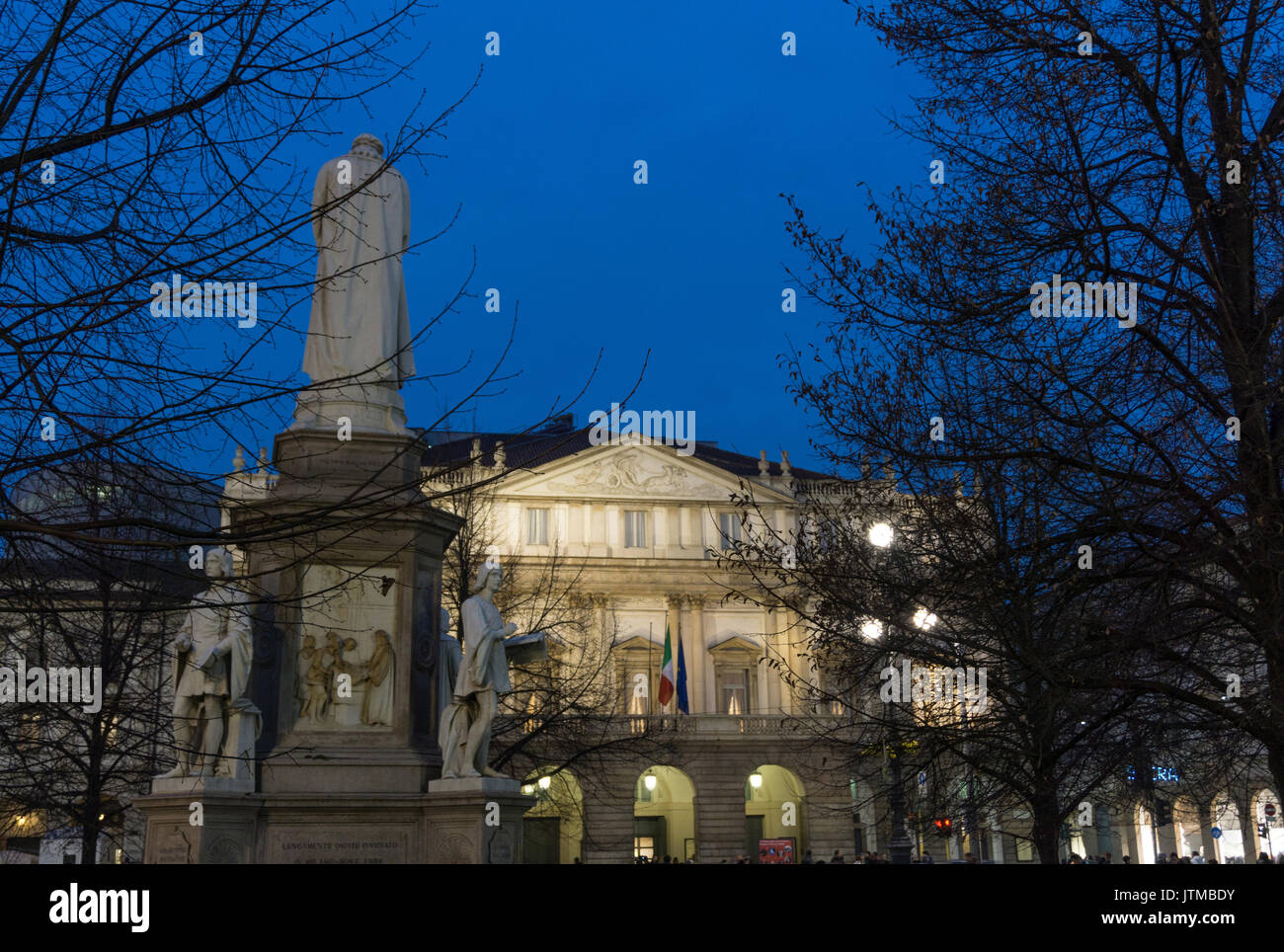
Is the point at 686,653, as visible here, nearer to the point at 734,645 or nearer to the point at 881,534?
the point at 734,645

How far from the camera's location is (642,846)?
57.1 metres

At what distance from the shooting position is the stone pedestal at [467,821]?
1148cm

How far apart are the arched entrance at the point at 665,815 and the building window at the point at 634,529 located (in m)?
10.8

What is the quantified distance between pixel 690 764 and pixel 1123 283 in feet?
153

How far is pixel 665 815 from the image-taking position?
57.3 m

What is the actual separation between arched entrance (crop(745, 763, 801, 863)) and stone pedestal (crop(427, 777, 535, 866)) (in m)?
44.4

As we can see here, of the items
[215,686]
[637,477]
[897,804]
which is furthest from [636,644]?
[215,686]

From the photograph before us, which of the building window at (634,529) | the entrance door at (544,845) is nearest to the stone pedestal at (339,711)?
the entrance door at (544,845)

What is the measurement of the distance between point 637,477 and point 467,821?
50461 millimetres

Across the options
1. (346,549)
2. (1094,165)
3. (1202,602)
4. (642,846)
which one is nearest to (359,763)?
(346,549)

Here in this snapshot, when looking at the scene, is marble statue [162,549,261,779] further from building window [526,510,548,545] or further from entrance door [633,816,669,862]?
building window [526,510,548,545]

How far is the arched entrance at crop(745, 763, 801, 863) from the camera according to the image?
55875mm

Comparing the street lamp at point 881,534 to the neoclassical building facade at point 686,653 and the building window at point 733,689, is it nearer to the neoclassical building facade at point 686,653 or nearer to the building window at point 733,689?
the neoclassical building facade at point 686,653
